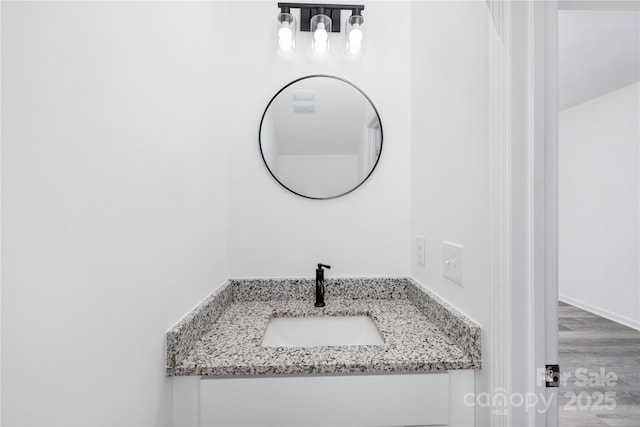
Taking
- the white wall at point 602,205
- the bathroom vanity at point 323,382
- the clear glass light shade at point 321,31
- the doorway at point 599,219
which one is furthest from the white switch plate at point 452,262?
the white wall at point 602,205

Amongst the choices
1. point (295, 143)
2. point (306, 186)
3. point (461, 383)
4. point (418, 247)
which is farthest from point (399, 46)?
point (461, 383)

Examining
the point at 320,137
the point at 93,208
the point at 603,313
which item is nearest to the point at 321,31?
the point at 320,137

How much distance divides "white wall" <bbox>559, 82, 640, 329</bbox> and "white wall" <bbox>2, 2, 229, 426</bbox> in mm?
3996

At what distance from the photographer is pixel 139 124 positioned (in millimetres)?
685

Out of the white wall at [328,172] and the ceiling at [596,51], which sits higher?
the ceiling at [596,51]

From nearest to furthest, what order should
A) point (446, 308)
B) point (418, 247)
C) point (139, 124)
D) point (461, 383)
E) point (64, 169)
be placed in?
point (64, 169), point (139, 124), point (461, 383), point (446, 308), point (418, 247)

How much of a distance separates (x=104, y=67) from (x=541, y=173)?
935 mm

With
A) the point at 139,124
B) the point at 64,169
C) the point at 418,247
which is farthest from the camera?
the point at 418,247

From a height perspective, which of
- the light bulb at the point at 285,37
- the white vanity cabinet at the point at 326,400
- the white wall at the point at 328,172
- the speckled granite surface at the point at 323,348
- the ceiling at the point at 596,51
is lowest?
the white vanity cabinet at the point at 326,400

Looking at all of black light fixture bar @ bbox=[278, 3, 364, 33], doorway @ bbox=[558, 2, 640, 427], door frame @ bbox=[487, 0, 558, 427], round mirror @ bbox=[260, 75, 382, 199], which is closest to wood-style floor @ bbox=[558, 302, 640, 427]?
doorway @ bbox=[558, 2, 640, 427]

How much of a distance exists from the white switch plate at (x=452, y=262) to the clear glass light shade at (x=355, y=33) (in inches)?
34.7

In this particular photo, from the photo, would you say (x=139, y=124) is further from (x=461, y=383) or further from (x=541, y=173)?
(x=461, y=383)

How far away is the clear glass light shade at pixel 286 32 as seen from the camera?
1.24 meters

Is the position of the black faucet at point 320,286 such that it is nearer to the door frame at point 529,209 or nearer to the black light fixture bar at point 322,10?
the door frame at point 529,209
